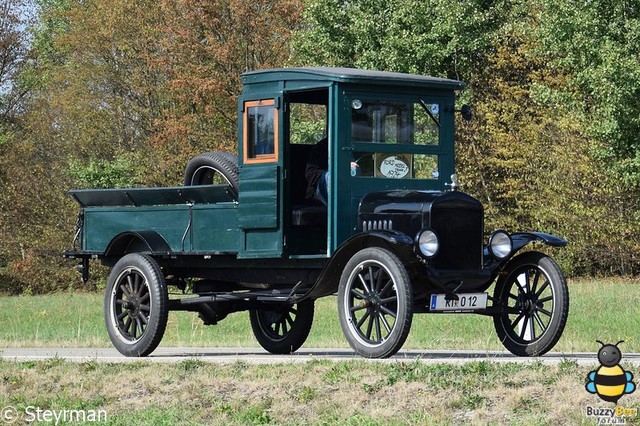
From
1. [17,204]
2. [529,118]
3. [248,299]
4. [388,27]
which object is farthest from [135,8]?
[248,299]

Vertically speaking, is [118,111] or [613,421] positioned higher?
[118,111]

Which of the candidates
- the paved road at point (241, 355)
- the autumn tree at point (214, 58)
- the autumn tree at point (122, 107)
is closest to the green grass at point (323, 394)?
the paved road at point (241, 355)

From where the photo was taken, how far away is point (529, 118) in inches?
1645

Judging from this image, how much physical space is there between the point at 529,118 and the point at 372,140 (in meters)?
28.6

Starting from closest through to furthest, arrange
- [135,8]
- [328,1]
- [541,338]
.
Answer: [541,338] < [328,1] < [135,8]

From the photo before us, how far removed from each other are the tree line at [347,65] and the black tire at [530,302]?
20375 mm

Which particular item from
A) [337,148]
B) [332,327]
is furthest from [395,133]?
[332,327]

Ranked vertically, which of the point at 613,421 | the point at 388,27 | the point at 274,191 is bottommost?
the point at 613,421

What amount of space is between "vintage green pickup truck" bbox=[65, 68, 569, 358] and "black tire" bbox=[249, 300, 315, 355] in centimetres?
19

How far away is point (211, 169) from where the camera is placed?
15695mm

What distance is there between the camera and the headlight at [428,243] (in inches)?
498

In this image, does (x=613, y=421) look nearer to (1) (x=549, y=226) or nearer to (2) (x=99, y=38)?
(1) (x=549, y=226)

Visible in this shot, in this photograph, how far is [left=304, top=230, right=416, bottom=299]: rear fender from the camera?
41.4ft

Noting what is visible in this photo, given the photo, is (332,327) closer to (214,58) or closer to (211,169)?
(211,169)
